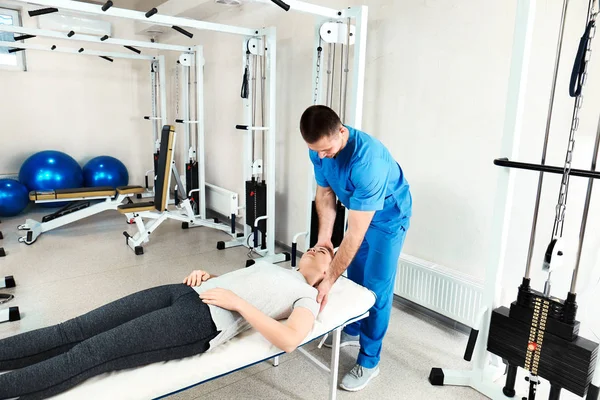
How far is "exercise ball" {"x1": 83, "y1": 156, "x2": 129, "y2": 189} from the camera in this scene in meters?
5.36

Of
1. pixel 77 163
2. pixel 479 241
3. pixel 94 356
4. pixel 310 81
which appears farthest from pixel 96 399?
pixel 77 163

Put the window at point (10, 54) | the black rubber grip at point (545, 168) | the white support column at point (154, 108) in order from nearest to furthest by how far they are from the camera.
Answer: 1. the black rubber grip at point (545, 168)
2. the window at point (10, 54)
3. the white support column at point (154, 108)

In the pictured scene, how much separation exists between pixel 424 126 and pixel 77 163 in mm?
4598

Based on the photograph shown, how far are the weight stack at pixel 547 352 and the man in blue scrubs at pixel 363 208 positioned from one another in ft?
1.55

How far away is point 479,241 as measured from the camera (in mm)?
2285

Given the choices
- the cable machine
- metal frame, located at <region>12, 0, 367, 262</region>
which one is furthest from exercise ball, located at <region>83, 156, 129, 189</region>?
the cable machine

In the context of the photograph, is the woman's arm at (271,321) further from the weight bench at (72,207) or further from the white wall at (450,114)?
A: the weight bench at (72,207)

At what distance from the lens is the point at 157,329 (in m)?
1.24

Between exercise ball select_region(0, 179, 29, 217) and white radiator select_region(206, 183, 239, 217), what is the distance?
201 cm

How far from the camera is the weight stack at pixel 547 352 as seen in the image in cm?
142

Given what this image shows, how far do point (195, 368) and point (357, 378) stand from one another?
927 millimetres

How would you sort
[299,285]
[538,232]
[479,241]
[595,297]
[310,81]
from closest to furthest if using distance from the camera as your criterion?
[299,285], [595,297], [538,232], [479,241], [310,81]

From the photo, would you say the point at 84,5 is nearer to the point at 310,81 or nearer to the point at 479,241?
the point at 310,81

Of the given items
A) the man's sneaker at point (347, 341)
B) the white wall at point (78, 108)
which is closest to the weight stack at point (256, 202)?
the man's sneaker at point (347, 341)
